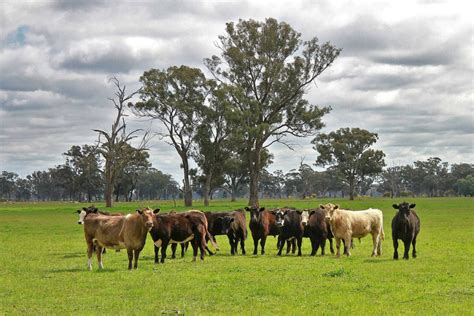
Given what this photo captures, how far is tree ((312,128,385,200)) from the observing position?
355ft

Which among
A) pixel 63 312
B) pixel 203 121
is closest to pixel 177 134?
pixel 203 121

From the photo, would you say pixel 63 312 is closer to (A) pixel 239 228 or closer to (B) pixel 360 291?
(B) pixel 360 291

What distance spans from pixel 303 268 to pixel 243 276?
2208 millimetres

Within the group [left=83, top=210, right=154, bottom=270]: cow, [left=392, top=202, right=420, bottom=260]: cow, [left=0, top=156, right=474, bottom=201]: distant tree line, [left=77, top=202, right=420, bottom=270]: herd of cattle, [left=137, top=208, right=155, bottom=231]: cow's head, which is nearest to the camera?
[left=137, top=208, right=155, bottom=231]: cow's head

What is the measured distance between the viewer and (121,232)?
17.4m

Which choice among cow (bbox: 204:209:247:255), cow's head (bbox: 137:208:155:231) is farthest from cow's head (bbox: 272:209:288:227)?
cow's head (bbox: 137:208:155:231)

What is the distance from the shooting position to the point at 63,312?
1116 centimetres

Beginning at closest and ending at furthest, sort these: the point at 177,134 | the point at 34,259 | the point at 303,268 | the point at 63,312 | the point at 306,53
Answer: the point at 63,312 → the point at 303,268 → the point at 34,259 → the point at 306,53 → the point at 177,134

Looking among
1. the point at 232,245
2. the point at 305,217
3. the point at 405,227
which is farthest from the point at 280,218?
the point at 405,227

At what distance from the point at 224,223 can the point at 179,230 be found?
2.76 m

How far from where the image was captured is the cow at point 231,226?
72.3ft

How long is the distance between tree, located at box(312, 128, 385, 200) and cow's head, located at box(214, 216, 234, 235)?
85.2 m

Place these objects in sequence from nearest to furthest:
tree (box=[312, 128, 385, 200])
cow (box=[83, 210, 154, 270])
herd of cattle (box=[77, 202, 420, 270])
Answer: cow (box=[83, 210, 154, 270])
herd of cattle (box=[77, 202, 420, 270])
tree (box=[312, 128, 385, 200])

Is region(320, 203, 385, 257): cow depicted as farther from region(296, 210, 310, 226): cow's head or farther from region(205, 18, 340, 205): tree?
region(205, 18, 340, 205): tree
